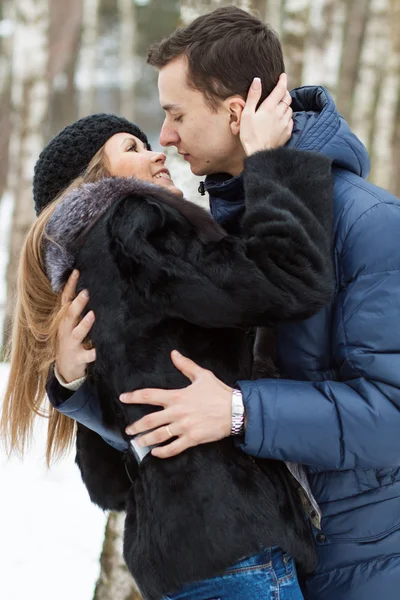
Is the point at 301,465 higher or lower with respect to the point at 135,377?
lower

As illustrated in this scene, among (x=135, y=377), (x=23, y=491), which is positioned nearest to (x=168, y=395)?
(x=135, y=377)

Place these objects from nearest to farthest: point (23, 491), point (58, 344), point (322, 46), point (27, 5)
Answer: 1. point (58, 344)
2. point (23, 491)
3. point (27, 5)
4. point (322, 46)

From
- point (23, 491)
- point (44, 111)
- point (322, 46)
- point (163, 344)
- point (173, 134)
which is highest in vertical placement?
point (173, 134)

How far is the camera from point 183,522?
6.79 ft

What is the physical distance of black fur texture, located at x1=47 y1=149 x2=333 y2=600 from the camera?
6.78 feet

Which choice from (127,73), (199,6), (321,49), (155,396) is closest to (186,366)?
(155,396)

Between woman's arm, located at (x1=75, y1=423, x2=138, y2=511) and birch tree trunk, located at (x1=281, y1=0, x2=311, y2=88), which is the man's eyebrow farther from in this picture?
birch tree trunk, located at (x1=281, y1=0, x2=311, y2=88)

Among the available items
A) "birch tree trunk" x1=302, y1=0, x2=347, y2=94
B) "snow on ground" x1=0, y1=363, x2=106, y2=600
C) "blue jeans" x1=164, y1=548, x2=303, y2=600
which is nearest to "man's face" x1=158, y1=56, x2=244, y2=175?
"blue jeans" x1=164, y1=548, x2=303, y2=600

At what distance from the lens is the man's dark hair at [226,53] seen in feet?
8.21

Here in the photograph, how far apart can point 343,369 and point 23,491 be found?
414cm

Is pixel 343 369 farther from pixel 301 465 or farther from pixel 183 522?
pixel 183 522

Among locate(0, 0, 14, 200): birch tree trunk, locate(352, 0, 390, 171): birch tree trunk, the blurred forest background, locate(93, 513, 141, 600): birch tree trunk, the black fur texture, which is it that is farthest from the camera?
locate(0, 0, 14, 200): birch tree trunk

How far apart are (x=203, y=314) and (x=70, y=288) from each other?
0.51 meters

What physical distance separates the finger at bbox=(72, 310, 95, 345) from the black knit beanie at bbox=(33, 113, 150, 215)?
65cm
